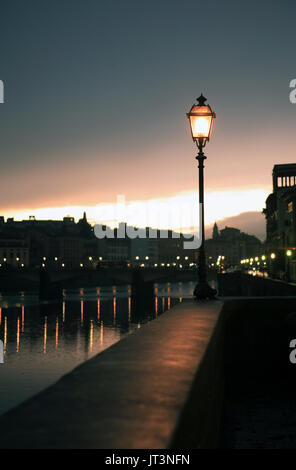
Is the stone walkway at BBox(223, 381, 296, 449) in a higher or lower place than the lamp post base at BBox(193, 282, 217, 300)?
lower

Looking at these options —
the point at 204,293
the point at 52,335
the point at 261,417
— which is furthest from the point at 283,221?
the point at 261,417

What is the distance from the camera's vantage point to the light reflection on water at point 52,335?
29648mm

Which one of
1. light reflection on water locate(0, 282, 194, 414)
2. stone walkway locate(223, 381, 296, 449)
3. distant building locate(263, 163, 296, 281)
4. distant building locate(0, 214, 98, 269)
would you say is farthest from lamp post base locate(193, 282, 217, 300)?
distant building locate(0, 214, 98, 269)

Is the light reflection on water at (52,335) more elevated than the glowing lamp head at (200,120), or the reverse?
the glowing lamp head at (200,120)

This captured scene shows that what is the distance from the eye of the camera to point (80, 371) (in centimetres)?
374

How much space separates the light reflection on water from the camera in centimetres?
2965

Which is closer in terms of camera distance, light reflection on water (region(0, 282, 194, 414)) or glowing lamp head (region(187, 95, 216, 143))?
glowing lamp head (region(187, 95, 216, 143))

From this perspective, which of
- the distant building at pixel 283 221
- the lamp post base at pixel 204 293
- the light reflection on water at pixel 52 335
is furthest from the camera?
the distant building at pixel 283 221

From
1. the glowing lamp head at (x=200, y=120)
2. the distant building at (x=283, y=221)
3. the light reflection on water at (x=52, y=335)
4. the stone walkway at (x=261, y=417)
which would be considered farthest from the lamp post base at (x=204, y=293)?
the distant building at (x=283, y=221)

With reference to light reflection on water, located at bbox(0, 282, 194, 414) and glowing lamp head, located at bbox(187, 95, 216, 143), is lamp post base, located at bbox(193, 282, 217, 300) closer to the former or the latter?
glowing lamp head, located at bbox(187, 95, 216, 143)

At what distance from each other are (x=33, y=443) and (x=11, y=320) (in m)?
56.4

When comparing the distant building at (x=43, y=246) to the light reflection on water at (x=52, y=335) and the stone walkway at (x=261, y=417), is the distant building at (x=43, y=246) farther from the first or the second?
the stone walkway at (x=261, y=417)

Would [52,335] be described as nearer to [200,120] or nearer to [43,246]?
[200,120]
